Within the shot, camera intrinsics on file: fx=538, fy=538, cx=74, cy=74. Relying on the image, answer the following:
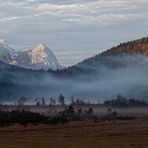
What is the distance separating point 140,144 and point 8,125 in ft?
229

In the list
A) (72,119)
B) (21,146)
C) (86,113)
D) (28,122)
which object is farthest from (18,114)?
(21,146)

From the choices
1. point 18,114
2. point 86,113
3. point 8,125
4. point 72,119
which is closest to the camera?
point 8,125

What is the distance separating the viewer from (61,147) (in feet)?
228

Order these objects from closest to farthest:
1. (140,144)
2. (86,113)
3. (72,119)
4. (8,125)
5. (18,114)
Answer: (140,144) → (8,125) → (18,114) → (72,119) → (86,113)

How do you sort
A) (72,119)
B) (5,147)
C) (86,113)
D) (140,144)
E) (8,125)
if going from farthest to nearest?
(86,113) < (72,119) < (8,125) < (140,144) < (5,147)

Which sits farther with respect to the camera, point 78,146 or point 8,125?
point 8,125

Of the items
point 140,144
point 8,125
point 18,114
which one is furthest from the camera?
point 18,114

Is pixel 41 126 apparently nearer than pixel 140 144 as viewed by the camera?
No

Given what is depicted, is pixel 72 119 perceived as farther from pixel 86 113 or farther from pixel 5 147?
pixel 5 147

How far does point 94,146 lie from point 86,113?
127299 millimetres

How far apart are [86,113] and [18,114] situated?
169 ft


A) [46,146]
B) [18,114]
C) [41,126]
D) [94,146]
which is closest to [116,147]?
[94,146]

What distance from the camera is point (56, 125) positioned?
142250 mm

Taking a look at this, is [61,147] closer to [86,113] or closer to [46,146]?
[46,146]
